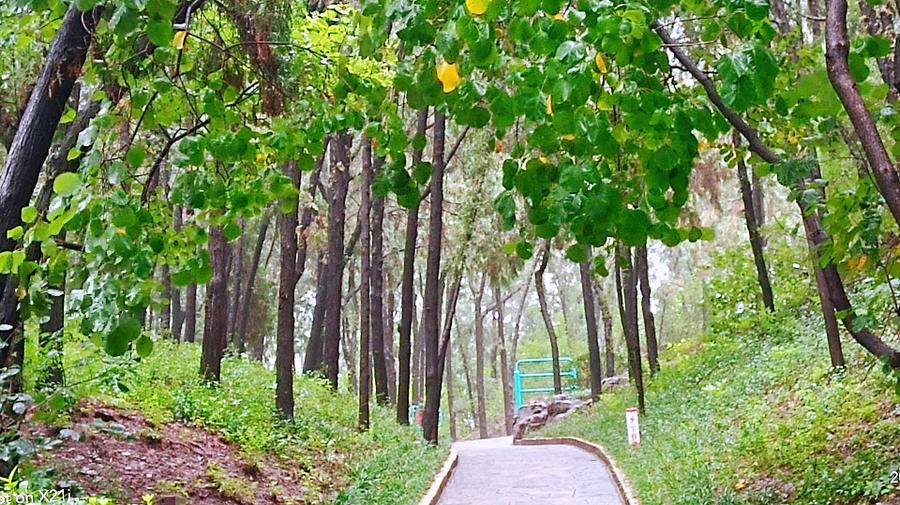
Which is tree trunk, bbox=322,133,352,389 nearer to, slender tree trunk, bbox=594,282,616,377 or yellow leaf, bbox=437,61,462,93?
slender tree trunk, bbox=594,282,616,377

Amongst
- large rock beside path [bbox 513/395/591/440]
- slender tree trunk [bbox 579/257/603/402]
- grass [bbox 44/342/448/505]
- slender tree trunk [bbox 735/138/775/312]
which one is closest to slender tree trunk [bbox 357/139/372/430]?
grass [bbox 44/342/448/505]

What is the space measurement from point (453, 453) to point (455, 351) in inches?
1717

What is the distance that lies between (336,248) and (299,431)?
5427 millimetres

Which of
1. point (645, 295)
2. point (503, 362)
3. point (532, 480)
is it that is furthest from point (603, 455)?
point (503, 362)

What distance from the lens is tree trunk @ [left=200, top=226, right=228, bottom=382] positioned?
46.4 feet

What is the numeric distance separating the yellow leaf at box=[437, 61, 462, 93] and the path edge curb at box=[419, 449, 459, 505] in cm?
741

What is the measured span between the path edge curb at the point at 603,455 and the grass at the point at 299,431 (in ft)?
8.17

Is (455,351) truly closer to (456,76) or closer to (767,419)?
(767,419)

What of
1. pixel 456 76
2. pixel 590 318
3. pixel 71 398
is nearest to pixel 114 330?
pixel 456 76

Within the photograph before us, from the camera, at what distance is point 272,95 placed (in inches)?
221

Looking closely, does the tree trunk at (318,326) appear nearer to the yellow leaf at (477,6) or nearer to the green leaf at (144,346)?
the green leaf at (144,346)

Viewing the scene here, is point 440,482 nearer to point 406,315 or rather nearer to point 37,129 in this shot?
point 406,315

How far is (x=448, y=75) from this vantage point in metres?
3.35

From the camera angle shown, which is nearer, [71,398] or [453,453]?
[71,398]
